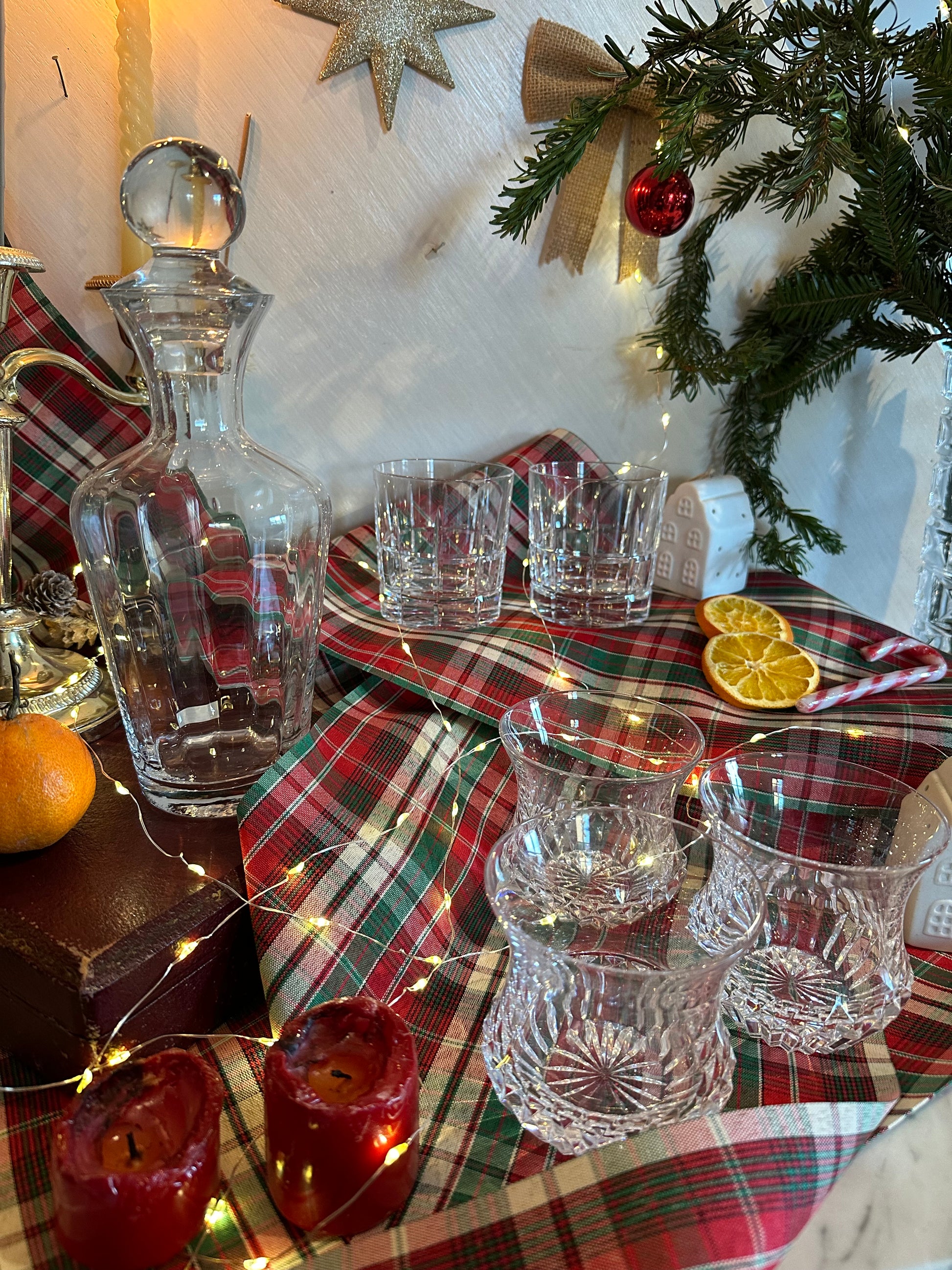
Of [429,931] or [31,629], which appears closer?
[429,931]

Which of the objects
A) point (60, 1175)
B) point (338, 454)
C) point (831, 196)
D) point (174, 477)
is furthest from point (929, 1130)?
point (831, 196)

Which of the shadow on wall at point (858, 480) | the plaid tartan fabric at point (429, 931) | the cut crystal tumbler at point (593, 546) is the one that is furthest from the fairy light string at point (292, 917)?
the shadow on wall at point (858, 480)

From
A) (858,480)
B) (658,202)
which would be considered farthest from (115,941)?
(858,480)

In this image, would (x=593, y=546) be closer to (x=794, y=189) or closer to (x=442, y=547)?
(x=442, y=547)

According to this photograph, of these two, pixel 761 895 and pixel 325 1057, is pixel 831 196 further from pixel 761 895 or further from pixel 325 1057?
pixel 325 1057

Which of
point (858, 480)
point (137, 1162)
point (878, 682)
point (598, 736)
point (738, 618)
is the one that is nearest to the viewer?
point (137, 1162)

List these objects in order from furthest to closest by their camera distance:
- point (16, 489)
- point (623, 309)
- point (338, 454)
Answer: point (623, 309), point (338, 454), point (16, 489)

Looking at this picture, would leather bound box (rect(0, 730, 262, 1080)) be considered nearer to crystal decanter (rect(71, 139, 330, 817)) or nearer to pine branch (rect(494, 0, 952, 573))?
crystal decanter (rect(71, 139, 330, 817))

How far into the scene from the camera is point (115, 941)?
1.83ft

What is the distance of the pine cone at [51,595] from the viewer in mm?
857

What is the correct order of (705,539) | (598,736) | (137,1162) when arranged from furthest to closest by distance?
(705,539), (598,736), (137,1162)

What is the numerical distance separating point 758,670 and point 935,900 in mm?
274

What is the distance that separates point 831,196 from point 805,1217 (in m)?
1.14

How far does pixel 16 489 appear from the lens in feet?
2.91
